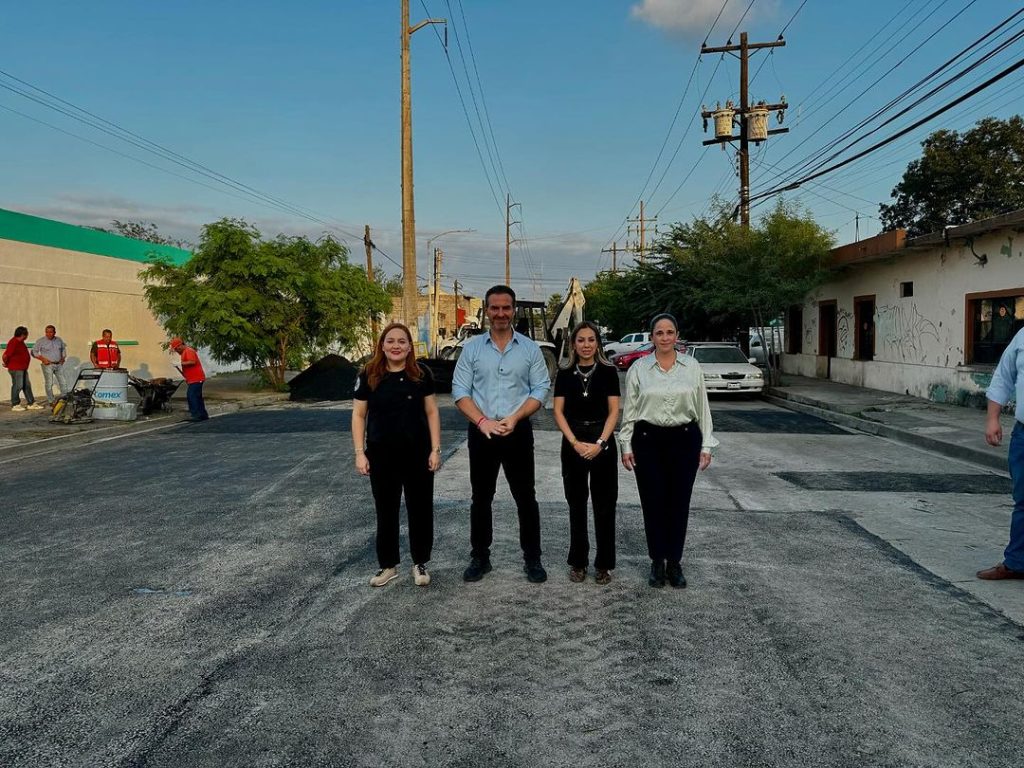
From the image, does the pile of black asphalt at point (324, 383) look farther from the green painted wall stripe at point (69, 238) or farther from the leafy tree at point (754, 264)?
the leafy tree at point (754, 264)

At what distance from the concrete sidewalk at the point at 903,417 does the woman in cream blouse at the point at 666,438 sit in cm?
703

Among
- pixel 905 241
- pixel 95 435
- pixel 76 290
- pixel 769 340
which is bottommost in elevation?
pixel 95 435

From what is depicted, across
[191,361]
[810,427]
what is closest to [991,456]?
[810,427]

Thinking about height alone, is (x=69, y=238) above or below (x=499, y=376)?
above

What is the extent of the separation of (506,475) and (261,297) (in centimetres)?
1724

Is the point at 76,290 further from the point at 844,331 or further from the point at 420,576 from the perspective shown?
the point at 844,331

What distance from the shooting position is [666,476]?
5078mm

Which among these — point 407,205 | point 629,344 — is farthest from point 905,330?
point 629,344

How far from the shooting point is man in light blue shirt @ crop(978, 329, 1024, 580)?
5117 millimetres

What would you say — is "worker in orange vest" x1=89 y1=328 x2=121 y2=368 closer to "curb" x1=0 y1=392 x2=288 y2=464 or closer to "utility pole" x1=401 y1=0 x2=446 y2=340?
"curb" x1=0 y1=392 x2=288 y2=464

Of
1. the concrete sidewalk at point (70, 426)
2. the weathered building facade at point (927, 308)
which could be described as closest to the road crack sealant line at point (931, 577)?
the weathered building facade at point (927, 308)

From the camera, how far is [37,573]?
5504 millimetres

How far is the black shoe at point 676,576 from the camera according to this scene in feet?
16.6

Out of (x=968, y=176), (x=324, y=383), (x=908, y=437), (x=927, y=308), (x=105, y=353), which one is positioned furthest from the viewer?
(x=968, y=176)
